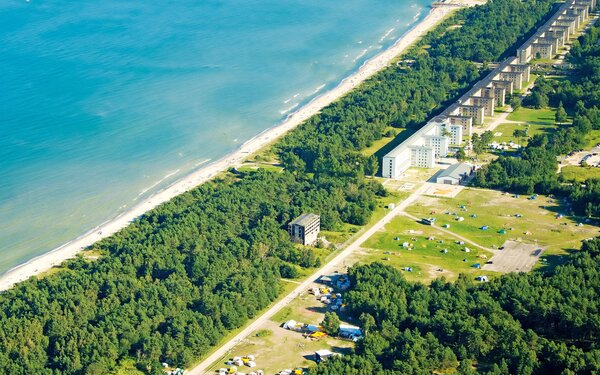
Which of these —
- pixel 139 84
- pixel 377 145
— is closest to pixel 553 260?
pixel 377 145

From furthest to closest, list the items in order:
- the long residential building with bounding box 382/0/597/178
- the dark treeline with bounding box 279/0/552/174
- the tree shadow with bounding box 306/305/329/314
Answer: the dark treeline with bounding box 279/0/552/174
the long residential building with bounding box 382/0/597/178
the tree shadow with bounding box 306/305/329/314

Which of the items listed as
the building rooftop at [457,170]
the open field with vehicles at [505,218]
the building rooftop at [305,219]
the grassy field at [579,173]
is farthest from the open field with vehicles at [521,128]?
the building rooftop at [305,219]

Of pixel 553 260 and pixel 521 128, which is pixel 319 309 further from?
pixel 521 128

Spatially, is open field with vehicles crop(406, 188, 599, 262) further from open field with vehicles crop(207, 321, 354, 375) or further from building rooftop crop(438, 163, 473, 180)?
open field with vehicles crop(207, 321, 354, 375)

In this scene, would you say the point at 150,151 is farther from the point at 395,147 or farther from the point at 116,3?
the point at 116,3

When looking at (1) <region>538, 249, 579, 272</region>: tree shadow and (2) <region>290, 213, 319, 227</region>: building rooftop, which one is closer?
(1) <region>538, 249, 579, 272</region>: tree shadow

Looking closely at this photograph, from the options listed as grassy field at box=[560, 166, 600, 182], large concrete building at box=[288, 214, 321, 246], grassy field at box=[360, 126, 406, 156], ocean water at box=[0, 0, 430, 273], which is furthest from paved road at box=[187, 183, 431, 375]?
ocean water at box=[0, 0, 430, 273]

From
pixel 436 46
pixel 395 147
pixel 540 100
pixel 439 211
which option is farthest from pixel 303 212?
pixel 436 46
